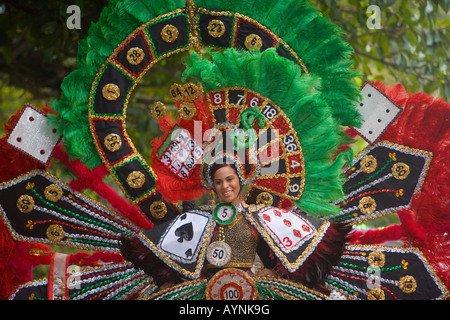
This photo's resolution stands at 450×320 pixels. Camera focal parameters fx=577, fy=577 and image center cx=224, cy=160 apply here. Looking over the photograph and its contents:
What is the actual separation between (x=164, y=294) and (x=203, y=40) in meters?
1.56

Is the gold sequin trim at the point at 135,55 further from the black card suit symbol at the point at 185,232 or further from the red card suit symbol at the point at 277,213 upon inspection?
the red card suit symbol at the point at 277,213

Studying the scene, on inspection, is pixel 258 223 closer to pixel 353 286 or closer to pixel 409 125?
pixel 353 286

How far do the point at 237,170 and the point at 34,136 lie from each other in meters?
1.23

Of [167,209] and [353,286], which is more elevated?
[167,209]

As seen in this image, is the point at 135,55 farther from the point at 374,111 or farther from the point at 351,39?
the point at 351,39

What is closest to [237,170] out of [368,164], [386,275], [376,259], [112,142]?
[112,142]

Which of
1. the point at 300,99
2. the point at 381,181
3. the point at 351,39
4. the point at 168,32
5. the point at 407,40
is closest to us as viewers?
the point at 300,99

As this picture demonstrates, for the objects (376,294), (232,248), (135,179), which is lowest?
(376,294)

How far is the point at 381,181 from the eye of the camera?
11.8 ft

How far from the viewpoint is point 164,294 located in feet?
11.3

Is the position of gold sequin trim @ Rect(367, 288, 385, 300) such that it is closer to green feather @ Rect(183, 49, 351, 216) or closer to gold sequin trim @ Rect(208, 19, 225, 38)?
green feather @ Rect(183, 49, 351, 216)

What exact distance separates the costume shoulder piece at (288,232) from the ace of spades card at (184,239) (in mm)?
305

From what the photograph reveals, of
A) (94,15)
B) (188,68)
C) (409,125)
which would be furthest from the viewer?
(94,15)

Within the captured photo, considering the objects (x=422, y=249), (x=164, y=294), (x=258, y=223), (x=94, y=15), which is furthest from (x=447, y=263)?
(x=94, y=15)
